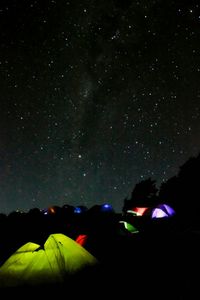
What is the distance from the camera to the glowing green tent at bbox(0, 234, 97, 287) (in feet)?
18.9

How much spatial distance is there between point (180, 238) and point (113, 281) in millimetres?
3542

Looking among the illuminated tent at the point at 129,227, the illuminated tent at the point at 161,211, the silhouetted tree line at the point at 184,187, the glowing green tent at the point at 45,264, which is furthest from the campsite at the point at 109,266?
the silhouetted tree line at the point at 184,187

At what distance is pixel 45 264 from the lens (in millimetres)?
5875

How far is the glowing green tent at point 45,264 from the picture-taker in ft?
18.9

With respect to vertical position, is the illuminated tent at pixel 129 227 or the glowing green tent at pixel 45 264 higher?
the glowing green tent at pixel 45 264

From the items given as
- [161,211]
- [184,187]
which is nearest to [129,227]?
[161,211]

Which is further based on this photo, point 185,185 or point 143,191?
point 143,191

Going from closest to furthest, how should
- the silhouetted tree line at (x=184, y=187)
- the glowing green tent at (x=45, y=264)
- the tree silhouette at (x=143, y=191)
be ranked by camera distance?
the glowing green tent at (x=45, y=264)
the silhouetted tree line at (x=184, y=187)
the tree silhouette at (x=143, y=191)

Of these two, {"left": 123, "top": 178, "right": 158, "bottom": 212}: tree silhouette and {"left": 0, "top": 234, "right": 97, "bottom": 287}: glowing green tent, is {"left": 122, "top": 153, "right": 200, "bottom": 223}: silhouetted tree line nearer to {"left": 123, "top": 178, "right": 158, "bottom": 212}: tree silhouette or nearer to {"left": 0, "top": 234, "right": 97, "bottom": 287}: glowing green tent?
{"left": 123, "top": 178, "right": 158, "bottom": 212}: tree silhouette

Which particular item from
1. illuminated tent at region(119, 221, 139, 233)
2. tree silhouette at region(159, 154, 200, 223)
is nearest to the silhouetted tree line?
tree silhouette at region(159, 154, 200, 223)

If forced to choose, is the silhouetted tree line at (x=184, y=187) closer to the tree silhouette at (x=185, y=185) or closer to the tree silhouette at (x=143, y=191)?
the tree silhouette at (x=185, y=185)

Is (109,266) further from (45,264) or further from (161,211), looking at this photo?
(161,211)

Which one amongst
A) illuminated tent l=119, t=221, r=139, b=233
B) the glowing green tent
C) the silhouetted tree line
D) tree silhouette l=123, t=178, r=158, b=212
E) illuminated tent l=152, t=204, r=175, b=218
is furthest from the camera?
tree silhouette l=123, t=178, r=158, b=212

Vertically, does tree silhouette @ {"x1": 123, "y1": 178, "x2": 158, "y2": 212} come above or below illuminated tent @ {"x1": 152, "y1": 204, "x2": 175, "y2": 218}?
above
